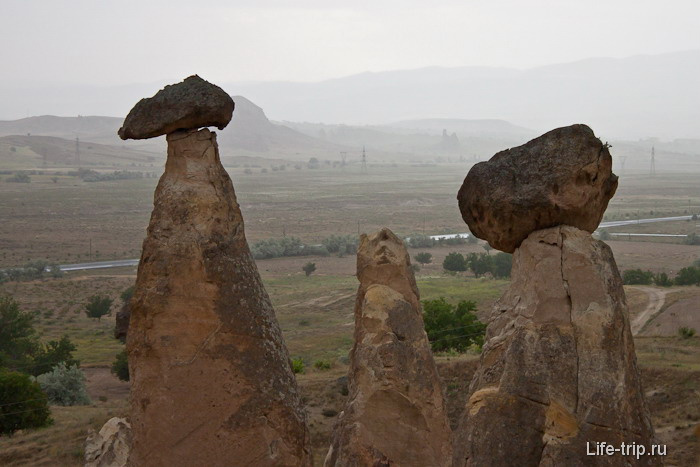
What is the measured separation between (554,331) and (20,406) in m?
18.9

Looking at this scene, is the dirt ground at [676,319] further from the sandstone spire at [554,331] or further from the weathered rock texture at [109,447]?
the sandstone spire at [554,331]

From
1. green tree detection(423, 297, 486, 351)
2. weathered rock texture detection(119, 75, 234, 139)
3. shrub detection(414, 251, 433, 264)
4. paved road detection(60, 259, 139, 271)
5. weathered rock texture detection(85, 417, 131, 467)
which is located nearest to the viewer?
weathered rock texture detection(119, 75, 234, 139)

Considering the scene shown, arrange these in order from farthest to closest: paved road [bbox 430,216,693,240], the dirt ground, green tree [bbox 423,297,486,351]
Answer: paved road [bbox 430,216,693,240]
the dirt ground
green tree [bbox 423,297,486,351]

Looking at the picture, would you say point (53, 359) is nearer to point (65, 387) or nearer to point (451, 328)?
point (65, 387)

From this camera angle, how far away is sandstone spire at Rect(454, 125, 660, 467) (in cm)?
611

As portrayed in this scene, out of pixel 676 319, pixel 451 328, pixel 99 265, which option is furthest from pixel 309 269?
pixel 451 328

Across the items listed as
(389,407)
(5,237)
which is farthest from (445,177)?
(389,407)

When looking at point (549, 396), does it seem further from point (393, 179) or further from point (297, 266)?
point (393, 179)

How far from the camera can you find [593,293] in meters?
6.39

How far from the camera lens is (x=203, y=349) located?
8312 millimetres

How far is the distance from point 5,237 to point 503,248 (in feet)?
278

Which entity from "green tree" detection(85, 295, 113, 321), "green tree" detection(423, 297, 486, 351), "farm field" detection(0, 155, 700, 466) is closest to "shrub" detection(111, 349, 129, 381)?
"farm field" detection(0, 155, 700, 466)

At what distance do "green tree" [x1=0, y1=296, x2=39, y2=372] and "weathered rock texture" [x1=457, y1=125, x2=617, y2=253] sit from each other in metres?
30.8

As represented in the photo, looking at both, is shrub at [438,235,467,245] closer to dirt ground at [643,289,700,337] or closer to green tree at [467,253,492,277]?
green tree at [467,253,492,277]
